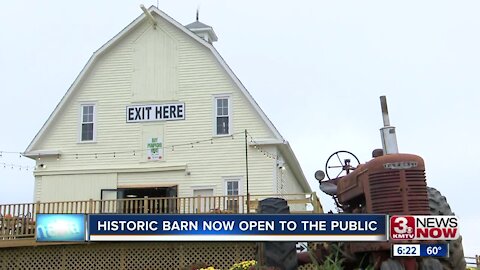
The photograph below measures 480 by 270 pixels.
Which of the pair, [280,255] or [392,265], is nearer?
[392,265]

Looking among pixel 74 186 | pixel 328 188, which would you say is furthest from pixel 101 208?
pixel 328 188

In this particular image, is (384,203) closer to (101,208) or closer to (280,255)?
(280,255)

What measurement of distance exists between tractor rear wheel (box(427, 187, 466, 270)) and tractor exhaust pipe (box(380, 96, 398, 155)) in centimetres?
103

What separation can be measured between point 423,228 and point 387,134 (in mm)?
1491

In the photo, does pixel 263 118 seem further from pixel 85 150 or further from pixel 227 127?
pixel 85 150

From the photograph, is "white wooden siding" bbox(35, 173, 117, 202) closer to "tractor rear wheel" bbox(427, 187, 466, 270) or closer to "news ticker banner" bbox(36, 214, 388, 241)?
"news ticker banner" bbox(36, 214, 388, 241)

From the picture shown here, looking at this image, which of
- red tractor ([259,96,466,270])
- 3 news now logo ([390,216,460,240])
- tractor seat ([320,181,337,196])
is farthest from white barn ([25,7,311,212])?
3 news now logo ([390,216,460,240])

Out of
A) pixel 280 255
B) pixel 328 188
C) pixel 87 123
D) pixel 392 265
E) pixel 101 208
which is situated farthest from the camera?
pixel 87 123

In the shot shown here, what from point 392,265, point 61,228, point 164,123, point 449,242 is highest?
point 164,123

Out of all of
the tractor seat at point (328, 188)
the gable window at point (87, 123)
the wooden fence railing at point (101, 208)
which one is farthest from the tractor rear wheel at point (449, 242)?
the gable window at point (87, 123)

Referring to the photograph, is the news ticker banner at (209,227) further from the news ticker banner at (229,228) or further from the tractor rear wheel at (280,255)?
the tractor rear wheel at (280,255)

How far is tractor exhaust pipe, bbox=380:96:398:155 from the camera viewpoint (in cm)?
979

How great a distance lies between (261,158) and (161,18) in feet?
19.8

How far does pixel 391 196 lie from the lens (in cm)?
932
